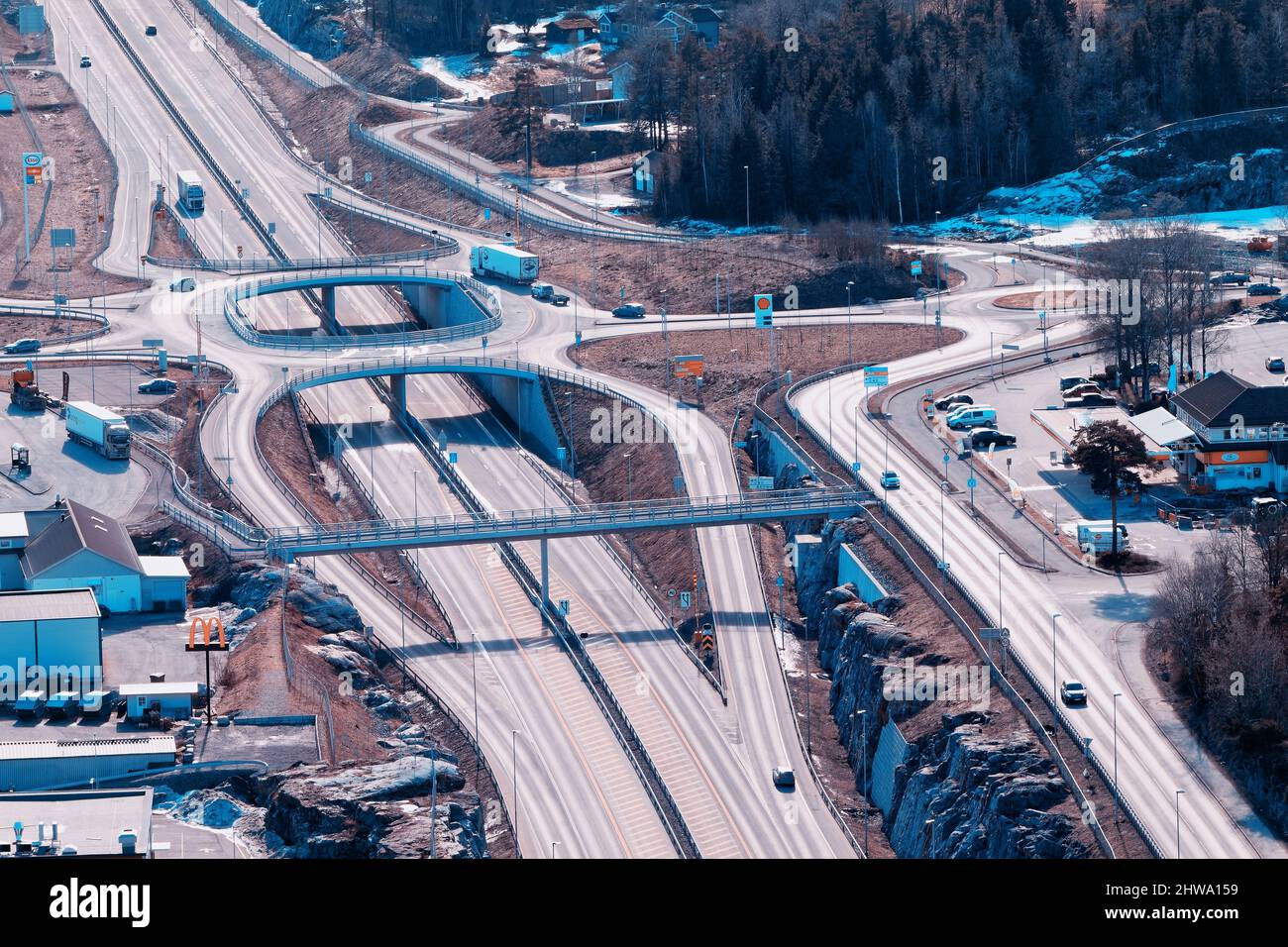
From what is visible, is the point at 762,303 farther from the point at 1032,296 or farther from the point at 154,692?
the point at 154,692

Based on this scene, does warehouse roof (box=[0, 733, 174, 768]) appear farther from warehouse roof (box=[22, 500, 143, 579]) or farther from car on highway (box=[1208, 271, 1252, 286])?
car on highway (box=[1208, 271, 1252, 286])

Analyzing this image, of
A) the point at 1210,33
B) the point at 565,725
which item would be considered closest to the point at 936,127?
the point at 1210,33

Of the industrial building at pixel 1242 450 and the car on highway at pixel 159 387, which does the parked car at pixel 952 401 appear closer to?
the industrial building at pixel 1242 450

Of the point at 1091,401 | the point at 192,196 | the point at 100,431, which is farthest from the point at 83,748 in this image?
the point at 192,196

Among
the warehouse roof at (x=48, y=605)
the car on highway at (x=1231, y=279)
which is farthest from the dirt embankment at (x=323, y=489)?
the car on highway at (x=1231, y=279)

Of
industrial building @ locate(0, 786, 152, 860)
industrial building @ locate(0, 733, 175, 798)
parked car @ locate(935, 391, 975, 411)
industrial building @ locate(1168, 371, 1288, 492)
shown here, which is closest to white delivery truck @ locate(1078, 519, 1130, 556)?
industrial building @ locate(1168, 371, 1288, 492)

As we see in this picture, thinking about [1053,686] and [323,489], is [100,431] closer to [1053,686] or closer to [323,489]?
[323,489]

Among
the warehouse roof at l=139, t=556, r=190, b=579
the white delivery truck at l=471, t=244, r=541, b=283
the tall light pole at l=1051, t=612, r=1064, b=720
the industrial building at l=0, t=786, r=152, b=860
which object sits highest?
the white delivery truck at l=471, t=244, r=541, b=283
